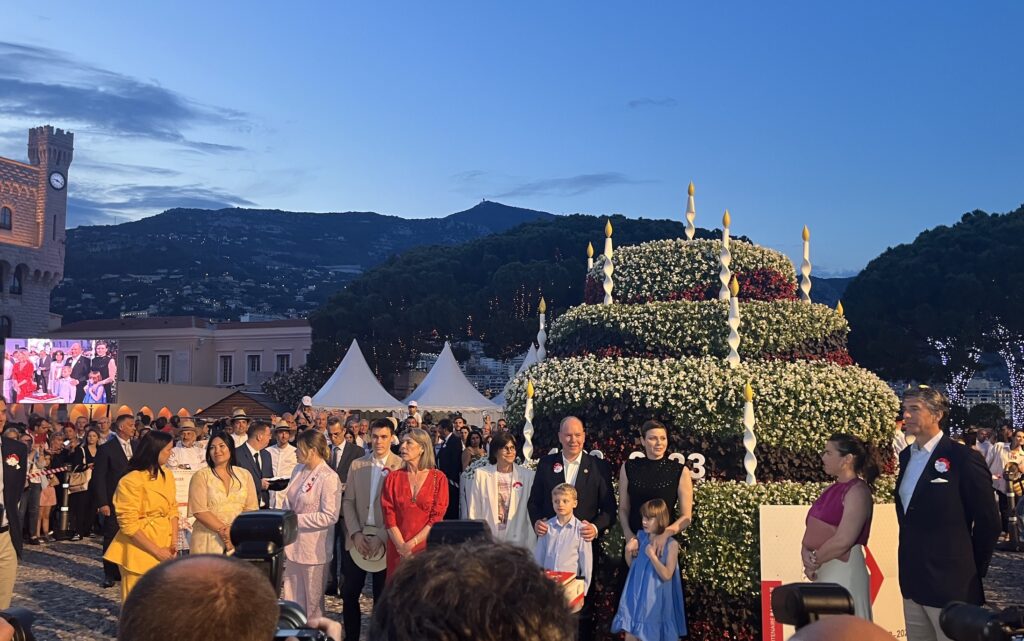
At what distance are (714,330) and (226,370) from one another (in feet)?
188

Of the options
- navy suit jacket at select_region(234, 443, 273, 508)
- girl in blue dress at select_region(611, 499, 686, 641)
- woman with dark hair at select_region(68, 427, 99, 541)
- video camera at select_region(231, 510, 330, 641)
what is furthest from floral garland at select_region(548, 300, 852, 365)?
woman with dark hair at select_region(68, 427, 99, 541)

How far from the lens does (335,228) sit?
652 feet

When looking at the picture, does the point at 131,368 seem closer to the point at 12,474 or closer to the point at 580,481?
the point at 12,474

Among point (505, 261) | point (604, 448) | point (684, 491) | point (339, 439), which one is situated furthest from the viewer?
point (505, 261)

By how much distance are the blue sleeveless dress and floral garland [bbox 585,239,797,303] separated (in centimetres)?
270

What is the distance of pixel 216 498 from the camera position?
7172 millimetres

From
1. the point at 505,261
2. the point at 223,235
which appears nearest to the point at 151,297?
the point at 223,235

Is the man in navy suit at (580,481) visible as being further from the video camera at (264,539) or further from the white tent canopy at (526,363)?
the video camera at (264,539)

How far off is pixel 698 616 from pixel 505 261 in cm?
5369

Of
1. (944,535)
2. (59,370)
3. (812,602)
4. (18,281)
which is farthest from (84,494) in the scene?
(18,281)

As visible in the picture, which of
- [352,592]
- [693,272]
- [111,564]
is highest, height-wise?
[693,272]

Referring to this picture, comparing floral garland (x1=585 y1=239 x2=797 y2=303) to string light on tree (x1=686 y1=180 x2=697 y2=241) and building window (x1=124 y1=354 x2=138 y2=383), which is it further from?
building window (x1=124 y1=354 x2=138 y2=383)

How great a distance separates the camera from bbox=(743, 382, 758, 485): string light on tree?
7.12m

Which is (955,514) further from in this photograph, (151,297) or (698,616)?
(151,297)
